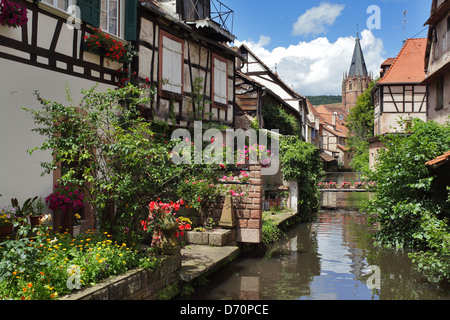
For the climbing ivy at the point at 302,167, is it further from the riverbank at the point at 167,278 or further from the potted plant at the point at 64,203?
the potted plant at the point at 64,203

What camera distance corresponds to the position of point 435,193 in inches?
415

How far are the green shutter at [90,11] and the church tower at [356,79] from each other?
9058cm

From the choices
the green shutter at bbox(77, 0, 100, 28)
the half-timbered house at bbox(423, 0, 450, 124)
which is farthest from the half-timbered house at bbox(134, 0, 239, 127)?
the half-timbered house at bbox(423, 0, 450, 124)

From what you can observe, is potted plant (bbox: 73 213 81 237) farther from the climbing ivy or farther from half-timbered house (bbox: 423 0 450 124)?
half-timbered house (bbox: 423 0 450 124)

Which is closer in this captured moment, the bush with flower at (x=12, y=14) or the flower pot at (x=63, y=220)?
the bush with flower at (x=12, y=14)

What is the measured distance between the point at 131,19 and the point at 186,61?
311 cm

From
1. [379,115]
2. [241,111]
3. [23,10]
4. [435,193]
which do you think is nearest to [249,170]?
[435,193]

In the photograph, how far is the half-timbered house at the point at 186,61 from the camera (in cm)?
1172

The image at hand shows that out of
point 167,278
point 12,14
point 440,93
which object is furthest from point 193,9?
point 440,93

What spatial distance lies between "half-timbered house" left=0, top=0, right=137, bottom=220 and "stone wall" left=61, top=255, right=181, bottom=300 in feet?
10.2

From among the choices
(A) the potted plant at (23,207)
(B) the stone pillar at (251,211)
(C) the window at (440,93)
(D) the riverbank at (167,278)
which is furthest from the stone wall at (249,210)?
(C) the window at (440,93)

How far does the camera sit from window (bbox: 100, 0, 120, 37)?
10.2m
